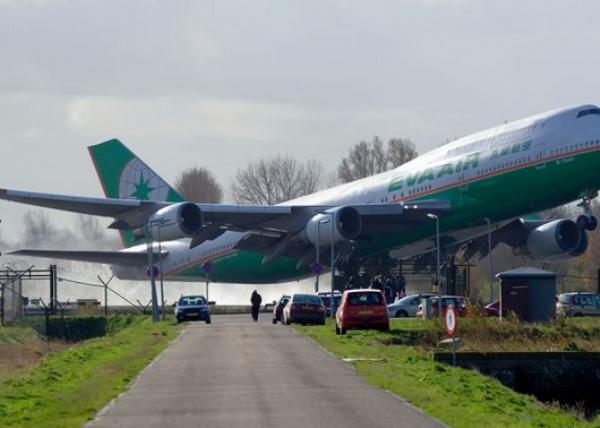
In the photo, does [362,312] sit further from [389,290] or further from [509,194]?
[389,290]

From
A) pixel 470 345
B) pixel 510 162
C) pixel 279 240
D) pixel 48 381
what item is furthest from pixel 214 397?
pixel 279 240

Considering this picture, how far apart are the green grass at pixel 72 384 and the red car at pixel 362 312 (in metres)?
7.01

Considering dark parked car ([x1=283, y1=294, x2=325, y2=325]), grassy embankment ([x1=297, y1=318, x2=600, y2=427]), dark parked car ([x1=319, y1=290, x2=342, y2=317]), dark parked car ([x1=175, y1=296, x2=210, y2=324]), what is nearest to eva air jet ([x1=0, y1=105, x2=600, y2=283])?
dark parked car ([x1=319, y1=290, x2=342, y2=317])

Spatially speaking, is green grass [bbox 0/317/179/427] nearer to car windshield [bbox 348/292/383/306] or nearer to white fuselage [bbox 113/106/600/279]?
car windshield [bbox 348/292/383/306]

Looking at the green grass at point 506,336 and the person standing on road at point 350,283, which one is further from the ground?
the person standing on road at point 350,283

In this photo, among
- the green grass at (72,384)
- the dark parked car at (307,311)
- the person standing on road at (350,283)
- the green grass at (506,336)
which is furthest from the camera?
the person standing on road at (350,283)

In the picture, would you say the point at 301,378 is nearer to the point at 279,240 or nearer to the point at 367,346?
the point at 367,346

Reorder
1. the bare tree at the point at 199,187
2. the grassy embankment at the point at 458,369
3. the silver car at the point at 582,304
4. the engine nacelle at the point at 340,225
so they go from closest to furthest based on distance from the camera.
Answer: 1. the grassy embankment at the point at 458,369
2. the engine nacelle at the point at 340,225
3. the silver car at the point at 582,304
4. the bare tree at the point at 199,187

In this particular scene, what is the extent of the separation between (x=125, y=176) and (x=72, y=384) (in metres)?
53.0

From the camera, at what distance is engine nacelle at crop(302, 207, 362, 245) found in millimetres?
59219

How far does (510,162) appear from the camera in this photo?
52.7 m

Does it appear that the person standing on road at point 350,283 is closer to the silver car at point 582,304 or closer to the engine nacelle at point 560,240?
the engine nacelle at point 560,240

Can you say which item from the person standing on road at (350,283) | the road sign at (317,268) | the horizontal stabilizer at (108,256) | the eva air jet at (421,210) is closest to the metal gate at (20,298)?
the eva air jet at (421,210)

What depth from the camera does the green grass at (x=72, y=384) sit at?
65.7 ft
